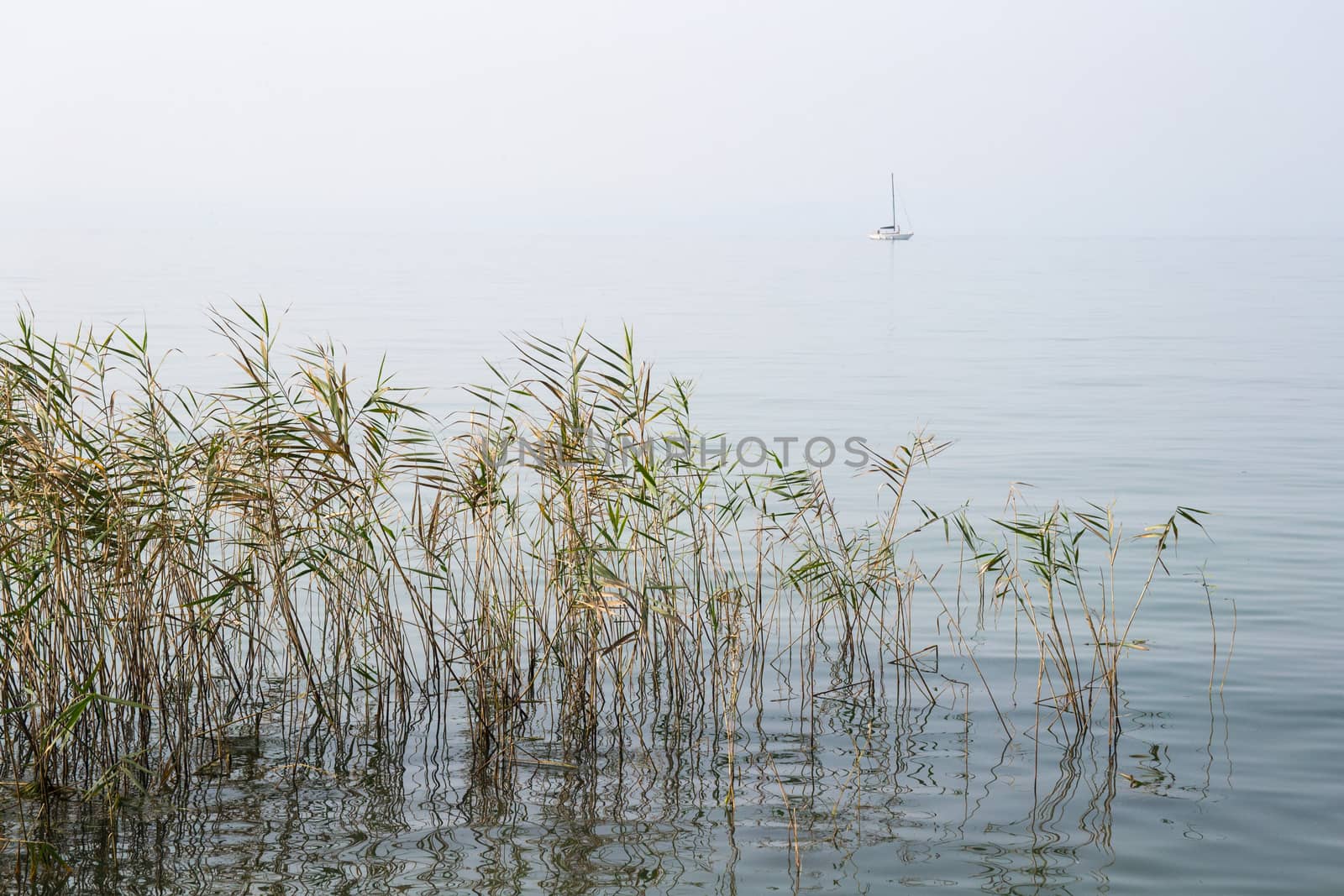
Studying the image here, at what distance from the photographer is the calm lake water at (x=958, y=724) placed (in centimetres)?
550

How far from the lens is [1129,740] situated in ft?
22.6

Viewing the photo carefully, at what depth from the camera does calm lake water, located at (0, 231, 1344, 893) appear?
5.50 metres

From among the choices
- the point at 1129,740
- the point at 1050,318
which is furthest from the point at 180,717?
the point at 1050,318

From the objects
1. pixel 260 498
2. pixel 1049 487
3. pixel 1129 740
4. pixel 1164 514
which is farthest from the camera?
pixel 1049 487

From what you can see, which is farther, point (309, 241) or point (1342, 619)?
point (309, 241)

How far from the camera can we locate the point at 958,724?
7.25 meters

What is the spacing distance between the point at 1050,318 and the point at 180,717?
3518cm

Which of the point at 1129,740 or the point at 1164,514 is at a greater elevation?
the point at 1164,514

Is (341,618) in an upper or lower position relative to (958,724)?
upper

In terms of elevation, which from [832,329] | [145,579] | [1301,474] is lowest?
[145,579]

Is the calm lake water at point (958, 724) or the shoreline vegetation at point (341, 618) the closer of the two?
the calm lake water at point (958, 724)

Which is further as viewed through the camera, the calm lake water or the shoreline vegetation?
the shoreline vegetation

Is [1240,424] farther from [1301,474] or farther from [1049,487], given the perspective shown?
[1049,487]

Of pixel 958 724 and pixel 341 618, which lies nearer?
pixel 958 724
